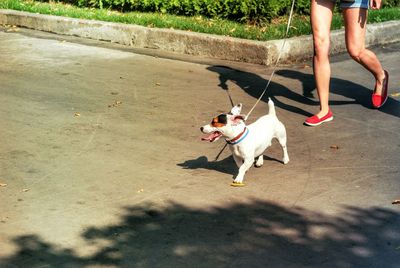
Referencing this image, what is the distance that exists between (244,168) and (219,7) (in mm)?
5636

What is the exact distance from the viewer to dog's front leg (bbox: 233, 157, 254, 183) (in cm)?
553

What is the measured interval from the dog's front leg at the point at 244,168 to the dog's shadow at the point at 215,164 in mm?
279

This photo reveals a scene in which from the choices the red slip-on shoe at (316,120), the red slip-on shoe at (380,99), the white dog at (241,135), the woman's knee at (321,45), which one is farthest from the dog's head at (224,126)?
the red slip-on shoe at (380,99)

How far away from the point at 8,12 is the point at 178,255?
27.9 ft

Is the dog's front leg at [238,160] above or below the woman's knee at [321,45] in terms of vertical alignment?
below

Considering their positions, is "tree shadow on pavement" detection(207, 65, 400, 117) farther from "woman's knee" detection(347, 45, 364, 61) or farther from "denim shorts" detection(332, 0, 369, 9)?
"denim shorts" detection(332, 0, 369, 9)

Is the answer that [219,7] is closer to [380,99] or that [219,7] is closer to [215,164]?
[380,99]

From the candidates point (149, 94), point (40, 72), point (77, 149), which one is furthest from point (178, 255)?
point (40, 72)

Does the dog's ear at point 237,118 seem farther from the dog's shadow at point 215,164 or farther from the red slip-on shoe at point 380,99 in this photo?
the red slip-on shoe at point 380,99

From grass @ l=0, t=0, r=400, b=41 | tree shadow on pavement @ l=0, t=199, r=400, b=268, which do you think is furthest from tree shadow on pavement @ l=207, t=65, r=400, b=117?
tree shadow on pavement @ l=0, t=199, r=400, b=268

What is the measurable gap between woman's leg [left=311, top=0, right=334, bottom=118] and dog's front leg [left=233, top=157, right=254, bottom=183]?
1696 mm

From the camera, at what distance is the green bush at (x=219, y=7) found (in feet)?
34.1

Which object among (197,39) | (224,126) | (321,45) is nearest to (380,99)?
(321,45)

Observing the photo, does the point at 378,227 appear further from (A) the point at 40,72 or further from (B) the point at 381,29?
(B) the point at 381,29
